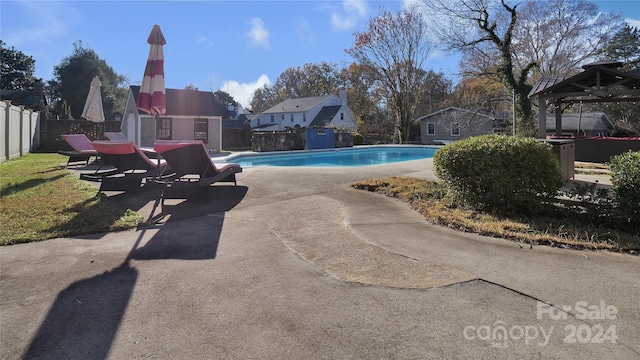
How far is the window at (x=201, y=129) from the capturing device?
74.7ft

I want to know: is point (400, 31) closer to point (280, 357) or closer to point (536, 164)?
point (536, 164)

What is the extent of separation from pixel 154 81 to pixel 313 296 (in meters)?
6.73

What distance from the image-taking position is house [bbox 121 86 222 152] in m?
22.4

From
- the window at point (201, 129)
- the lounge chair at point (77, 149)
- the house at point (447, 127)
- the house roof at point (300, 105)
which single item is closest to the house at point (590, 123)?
the house at point (447, 127)

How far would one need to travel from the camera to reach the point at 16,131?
15.5 m

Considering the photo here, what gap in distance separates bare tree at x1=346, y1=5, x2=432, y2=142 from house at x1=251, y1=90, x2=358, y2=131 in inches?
407

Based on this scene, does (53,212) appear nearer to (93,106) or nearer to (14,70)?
(93,106)

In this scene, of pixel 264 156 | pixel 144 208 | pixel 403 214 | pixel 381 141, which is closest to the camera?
pixel 403 214

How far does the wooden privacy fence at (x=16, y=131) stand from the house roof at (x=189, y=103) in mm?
5539

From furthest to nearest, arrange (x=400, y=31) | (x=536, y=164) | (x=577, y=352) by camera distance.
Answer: (x=400, y=31) < (x=536, y=164) < (x=577, y=352)

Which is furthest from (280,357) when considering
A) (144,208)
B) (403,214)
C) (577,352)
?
(144,208)

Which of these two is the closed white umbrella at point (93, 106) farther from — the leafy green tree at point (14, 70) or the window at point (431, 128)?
the leafy green tree at point (14, 70)

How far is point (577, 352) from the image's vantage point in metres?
2.03

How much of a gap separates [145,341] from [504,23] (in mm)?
25714
